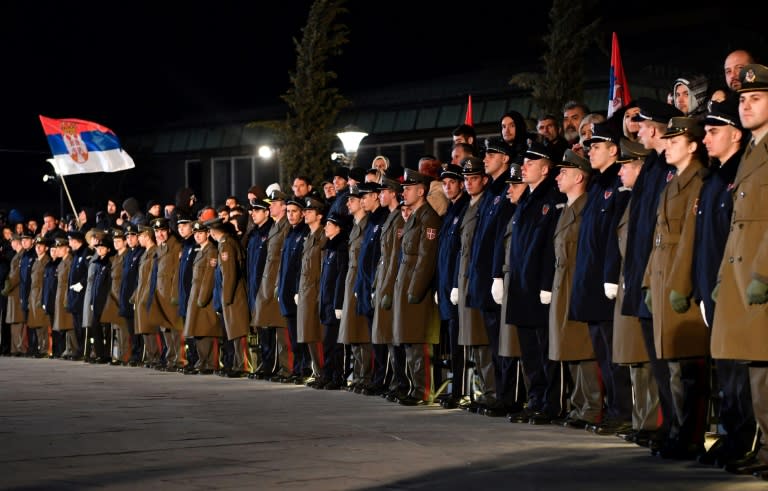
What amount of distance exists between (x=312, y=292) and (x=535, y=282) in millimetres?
4956

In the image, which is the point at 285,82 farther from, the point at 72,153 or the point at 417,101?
the point at 72,153

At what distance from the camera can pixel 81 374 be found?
18.2 m

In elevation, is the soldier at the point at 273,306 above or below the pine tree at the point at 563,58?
below

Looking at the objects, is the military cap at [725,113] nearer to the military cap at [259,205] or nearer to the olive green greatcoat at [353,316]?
the olive green greatcoat at [353,316]

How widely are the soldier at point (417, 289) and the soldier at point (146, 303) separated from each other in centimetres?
688

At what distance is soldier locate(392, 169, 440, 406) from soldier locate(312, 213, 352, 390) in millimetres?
1651

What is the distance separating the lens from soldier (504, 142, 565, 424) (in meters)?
11.5

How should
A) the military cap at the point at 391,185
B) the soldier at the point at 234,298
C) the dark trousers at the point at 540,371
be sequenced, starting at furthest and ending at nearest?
the soldier at the point at 234,298 < the military cap at the point at 391,185 < the dark trousers at the point at 540,371

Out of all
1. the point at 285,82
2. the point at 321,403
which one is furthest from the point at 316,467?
the point at 285,82

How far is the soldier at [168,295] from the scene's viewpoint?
19656mm

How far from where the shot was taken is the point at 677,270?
8.83 metres

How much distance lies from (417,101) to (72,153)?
19297 mm

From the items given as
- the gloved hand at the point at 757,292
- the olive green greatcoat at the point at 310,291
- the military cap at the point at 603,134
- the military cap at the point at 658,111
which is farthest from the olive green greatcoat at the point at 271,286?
the gloved hand at the point at 757,292

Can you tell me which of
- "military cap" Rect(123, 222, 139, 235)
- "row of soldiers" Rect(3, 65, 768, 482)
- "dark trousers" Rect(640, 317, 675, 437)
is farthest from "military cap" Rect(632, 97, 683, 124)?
"military cap" Rect(123, 222, 139, 235)
